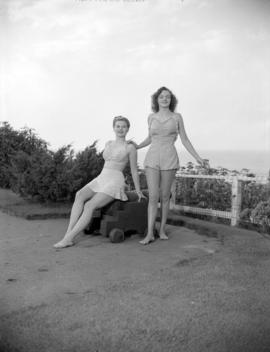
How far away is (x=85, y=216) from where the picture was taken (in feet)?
14.1

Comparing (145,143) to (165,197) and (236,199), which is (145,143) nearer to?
(165,197)

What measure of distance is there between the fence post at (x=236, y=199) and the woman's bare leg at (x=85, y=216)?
2.10 meters

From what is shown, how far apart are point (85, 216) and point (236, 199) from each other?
246 cm

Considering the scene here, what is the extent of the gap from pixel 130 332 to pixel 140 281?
900 millimetres

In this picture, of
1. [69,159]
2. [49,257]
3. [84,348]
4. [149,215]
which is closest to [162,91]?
[149,215]

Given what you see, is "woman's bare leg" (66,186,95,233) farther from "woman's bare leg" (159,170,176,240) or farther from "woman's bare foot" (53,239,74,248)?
"woman's bare leg" (159,170,176,240)

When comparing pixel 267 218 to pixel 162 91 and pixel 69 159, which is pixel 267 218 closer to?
pixel 162 91

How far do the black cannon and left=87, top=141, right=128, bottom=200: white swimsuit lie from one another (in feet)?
0.44

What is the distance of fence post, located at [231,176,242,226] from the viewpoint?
5.73 meters

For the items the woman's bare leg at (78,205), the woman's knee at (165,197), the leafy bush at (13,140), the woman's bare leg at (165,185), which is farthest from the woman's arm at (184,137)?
the leafy bush at (13,140)

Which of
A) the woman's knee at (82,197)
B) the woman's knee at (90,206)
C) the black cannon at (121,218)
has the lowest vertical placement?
the black cannon at (121,218)

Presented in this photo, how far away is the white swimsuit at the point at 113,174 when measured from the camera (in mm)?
4534

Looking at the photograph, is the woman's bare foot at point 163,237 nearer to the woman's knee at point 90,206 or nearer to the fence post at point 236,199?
the woman's knee at point 90,206

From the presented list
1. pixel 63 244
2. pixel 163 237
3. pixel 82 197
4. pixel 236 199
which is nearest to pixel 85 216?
pixel 82 197
